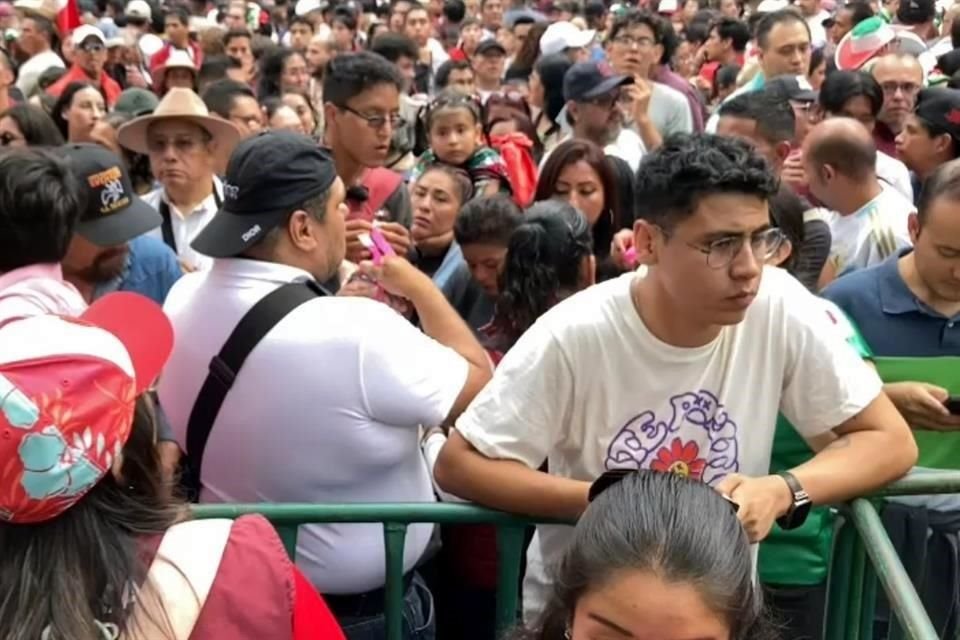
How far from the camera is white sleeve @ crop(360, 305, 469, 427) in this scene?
231 centimetres

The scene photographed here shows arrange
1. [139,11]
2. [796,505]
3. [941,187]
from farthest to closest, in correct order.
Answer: [139,11], [941,187], [796,505]

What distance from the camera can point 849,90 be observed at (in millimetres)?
5555

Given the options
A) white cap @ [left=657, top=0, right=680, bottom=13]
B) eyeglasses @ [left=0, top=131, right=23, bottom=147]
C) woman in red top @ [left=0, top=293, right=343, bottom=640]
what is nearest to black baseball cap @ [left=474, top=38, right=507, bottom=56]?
eyeglasses @ [left=0, top=131, right=23, bottom=147]

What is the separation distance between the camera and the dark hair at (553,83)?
707 cm

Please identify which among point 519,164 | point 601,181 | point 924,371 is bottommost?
point 519,164

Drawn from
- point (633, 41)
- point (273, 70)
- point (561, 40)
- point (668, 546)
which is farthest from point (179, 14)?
point (668, 546)

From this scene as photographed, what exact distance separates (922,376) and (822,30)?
875 cm

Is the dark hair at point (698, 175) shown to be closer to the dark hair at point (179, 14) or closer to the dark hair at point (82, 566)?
the dark hair at point (82, 566)

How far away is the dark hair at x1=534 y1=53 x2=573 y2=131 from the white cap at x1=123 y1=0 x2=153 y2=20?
6.48 meters

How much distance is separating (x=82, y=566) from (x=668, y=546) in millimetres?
770

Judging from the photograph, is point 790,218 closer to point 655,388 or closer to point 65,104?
point 655,388

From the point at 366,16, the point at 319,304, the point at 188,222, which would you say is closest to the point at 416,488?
the point at 319,304

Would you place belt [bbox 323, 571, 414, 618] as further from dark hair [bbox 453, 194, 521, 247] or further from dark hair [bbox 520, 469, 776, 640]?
dark hair [bbox 453, 194, 521, 247]

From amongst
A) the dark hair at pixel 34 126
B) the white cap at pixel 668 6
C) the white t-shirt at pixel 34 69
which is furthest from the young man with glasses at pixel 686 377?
the white cap at pixel 668 6
